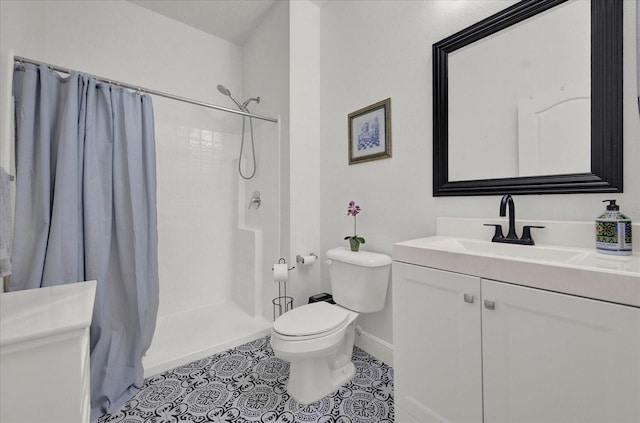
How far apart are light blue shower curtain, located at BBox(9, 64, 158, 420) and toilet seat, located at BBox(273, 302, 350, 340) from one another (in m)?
0.84

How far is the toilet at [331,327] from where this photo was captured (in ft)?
4.43

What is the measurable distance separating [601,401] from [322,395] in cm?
116

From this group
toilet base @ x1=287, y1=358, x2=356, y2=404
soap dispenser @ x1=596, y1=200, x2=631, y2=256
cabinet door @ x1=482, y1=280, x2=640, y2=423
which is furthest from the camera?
toilet base @ x1=287, y1=358, x2=356, y2=404

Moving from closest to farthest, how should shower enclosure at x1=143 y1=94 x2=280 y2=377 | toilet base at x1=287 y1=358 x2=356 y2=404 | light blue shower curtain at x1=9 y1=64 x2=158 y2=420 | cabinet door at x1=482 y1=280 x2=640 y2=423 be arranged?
cabinet door at x1=482 y1=280 x2=640 y2=423 → light blue shower curtain at x1=9 y1=64 x2=158 y2=420 → toilet base at x1=287 y1=358 x2=356 y2=404 → shower enclosure at x1=143 y1=94 x2=280 y2=377

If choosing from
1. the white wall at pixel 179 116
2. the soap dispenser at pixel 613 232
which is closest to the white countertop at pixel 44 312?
the white wall at pixel 179 116

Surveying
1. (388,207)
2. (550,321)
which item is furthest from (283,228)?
(550,321)

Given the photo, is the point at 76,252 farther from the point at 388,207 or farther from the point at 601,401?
the point at 601,401

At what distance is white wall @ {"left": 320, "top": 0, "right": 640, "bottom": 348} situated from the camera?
3.46 feet

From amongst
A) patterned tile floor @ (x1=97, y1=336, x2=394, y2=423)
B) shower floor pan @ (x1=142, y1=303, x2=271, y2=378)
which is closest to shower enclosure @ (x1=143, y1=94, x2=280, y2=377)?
shower floor pan @ (x1=142, y1=303, x2=271, y2=378)

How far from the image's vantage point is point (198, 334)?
6.68 ft

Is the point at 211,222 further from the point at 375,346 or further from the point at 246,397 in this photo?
the point at 375,346

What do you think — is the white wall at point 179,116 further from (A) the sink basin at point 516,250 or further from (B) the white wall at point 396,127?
(A) the sink basin at point 516,250

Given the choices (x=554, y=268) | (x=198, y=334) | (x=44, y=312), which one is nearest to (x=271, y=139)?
(x=198, y=334)

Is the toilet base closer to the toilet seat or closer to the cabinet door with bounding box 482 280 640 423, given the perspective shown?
the toilet seat
